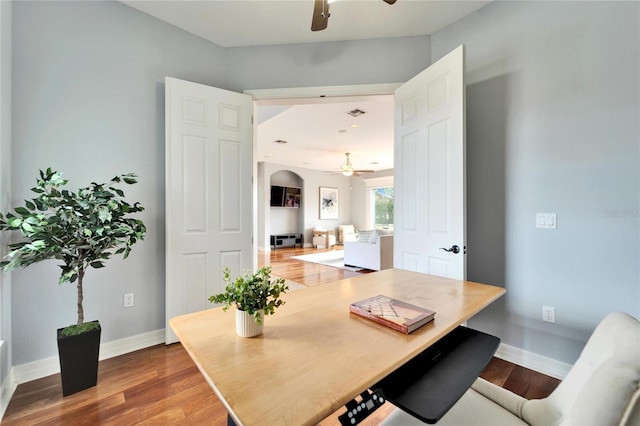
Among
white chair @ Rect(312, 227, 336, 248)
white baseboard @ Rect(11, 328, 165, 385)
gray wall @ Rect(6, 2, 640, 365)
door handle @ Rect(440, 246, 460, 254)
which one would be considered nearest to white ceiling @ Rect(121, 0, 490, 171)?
gray wall @ Rect(6, 2, 640, 365)

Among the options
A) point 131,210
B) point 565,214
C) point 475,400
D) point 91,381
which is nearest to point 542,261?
point 565,214

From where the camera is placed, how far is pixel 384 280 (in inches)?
58.3

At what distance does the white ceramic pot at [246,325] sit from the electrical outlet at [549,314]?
2.09 metres

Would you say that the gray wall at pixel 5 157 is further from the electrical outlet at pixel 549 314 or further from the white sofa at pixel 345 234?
the white sofa at pixel 345 234

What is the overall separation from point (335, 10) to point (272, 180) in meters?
6.95

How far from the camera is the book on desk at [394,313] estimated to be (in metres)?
0.89

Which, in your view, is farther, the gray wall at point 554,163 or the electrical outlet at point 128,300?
the electrical outlet at point 128,300

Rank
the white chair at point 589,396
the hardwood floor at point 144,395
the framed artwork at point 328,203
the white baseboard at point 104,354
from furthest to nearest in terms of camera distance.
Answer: the framed artwork at point 328,203 → the white baseboard at point 104,354 → the hardwood floor at point 144,395 → the white chair at point 589,396

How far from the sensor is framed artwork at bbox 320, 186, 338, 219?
9758mm

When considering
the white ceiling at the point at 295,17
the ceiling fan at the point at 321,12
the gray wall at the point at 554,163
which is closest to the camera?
the ceiling fan at the point at 321,12

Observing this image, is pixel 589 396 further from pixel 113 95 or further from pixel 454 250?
pixel 113 95

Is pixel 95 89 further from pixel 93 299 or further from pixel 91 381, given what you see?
pixel 91 381

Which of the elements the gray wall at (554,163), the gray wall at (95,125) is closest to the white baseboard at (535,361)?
the gray wall at (554,163)

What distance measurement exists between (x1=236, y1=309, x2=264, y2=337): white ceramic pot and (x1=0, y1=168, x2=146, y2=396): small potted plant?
1.37m
